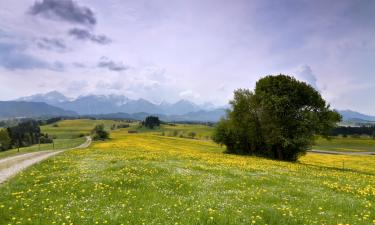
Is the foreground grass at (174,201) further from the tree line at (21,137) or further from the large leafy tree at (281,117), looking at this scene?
the tree line at (21,137)

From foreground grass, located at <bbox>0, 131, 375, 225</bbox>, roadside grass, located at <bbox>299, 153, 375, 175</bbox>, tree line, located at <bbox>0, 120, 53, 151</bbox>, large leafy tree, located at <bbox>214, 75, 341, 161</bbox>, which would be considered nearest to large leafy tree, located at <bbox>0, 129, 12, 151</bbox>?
tree line, located at <bbox>0, 120, 53, 151</bbox>

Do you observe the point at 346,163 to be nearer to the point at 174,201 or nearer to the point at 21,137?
the point at 174,201

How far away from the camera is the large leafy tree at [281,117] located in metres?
55.8

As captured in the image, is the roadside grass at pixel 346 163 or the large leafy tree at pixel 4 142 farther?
the large leafy tree at pixel 4 142

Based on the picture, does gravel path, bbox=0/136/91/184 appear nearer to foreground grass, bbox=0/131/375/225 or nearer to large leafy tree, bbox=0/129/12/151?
foreground grass, bbox=0/131/375/225

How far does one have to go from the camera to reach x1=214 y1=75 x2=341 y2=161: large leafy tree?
55.8 metres

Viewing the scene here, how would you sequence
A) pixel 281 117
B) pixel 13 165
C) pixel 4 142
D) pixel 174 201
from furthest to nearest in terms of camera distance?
pixel 4 142 < pixel 281 117 < pixel 13 165 < pixel 174 201

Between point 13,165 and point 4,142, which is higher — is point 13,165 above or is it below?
above

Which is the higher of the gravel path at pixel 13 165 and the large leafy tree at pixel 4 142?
the gravel path at pixel 13 165

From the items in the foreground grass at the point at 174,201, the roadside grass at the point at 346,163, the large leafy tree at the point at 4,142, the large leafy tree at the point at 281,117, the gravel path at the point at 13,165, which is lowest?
the large leafy tree at the point at 4,142

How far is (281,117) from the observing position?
5806cm

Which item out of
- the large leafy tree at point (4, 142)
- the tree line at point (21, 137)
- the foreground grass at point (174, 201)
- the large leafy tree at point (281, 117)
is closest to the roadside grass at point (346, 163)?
the large leafy tree at point (281, 117)

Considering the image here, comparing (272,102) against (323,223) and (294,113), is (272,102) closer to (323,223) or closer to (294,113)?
(294,113)

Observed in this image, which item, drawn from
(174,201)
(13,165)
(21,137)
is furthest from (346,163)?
(21,137)
